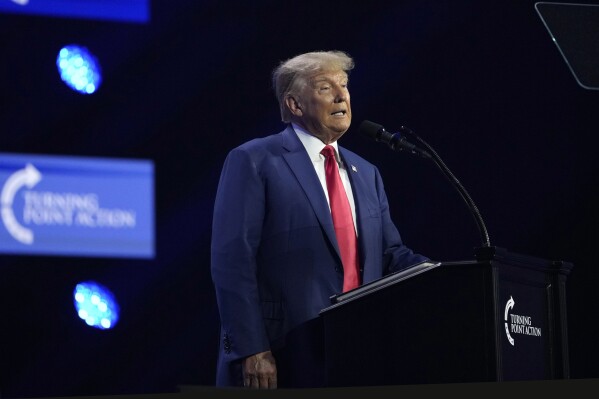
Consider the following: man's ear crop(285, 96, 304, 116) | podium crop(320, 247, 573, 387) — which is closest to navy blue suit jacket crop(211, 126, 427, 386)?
man's ear crop(285, 96, 304, 116)

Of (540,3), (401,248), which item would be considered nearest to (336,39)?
(540,3)

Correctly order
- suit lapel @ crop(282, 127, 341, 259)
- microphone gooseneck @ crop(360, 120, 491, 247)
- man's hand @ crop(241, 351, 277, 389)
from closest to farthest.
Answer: microphone gooseneck @ crop(360, 120, 491, 247), man's hand @ crop(241, 351, 277, 389), suit lapel @ crop(282, 127, 341, 259)

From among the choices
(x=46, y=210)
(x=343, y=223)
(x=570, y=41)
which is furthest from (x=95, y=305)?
(x=570, y=41)

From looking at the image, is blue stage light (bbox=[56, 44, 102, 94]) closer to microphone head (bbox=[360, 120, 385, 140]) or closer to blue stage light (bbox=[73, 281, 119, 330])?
blue stage light (bbox=[73, 281, 119, 330])

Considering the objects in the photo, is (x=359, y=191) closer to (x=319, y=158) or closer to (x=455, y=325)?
(x=319, y=158)

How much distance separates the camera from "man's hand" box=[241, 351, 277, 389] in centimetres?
304

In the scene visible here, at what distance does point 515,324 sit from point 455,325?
145 millimetres

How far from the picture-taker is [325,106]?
3438 millimetres

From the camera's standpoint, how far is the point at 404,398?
157 cm

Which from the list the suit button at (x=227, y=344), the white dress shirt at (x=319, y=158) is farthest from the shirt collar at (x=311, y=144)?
the suit button at (x=227, y=344)

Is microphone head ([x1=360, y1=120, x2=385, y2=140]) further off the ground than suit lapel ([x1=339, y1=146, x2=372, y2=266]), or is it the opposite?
microphone head ([x1=360, y1=120, x2=385, y2=140])

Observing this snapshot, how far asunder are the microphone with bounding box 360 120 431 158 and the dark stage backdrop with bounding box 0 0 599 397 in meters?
1.17

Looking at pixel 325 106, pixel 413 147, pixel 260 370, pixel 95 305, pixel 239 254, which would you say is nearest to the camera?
pixel 413 147

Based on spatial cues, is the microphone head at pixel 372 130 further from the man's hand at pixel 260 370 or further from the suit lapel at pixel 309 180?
the man's hand at pixel 260 370
